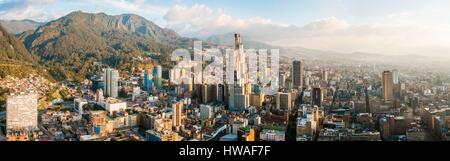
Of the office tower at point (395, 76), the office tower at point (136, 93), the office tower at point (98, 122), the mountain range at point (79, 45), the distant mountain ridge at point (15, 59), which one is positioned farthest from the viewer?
the mountain range at point (79, 45)

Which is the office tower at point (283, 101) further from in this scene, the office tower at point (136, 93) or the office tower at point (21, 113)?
the office tower at point (21, 113)

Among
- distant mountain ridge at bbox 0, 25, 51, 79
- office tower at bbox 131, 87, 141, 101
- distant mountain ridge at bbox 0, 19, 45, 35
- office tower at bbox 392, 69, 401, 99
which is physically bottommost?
office tower at bbox 131, 87, 141, 101

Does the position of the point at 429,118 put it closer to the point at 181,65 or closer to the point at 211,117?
the point at 211,117

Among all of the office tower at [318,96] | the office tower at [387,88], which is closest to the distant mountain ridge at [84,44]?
the office tower at [318,96]

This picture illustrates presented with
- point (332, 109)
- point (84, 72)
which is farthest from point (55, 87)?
point (332, 109)

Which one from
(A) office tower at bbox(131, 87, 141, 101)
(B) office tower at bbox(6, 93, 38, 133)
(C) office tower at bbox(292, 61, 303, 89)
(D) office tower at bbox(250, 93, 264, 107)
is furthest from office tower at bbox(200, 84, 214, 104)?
(B) office tower at bbox(6, 93, 38, 133)

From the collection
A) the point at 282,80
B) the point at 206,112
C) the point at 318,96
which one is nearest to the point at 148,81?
the point at 206,112

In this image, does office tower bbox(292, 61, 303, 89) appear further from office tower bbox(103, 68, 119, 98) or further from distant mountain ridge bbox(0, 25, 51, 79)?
distant mountain ridge bbox(0, 25, 51, 79)
